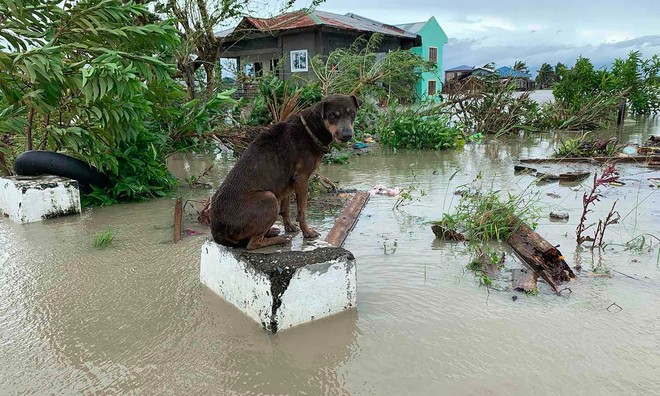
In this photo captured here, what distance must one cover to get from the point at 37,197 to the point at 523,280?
20.3 ft

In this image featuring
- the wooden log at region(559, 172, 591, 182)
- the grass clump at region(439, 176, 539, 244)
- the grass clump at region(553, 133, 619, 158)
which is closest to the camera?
the grass clump at region(439, 176, 539, 244)

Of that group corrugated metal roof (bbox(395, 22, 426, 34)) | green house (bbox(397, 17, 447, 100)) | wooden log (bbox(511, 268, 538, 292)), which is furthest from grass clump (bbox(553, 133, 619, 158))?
corrugated metal roof (bbox(395, 22, 426, 34))

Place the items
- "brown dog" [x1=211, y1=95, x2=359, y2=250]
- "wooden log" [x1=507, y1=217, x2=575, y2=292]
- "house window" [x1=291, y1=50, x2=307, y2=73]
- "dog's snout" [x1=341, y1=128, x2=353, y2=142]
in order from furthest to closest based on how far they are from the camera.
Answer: "house window" [x1=291, y1=50, x2=307, y2=73] → "wooden log" [x1=507, y1=217, x2=575, y2=292] → "dog's snout" [x1=341, y1=128, x2=353, y2=142] → "brown dog" [x1=211, y1=95, x2=359, y2=250]

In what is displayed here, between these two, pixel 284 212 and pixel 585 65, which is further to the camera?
pixel 585 65

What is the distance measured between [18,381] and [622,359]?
3.80 m

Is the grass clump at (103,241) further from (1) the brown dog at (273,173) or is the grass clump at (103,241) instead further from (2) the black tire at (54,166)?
(2) the black tire at (54,166)

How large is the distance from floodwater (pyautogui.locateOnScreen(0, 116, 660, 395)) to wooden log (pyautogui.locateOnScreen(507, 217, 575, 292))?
13 centimetres

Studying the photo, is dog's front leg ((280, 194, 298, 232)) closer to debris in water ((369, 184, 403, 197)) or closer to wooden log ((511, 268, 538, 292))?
wooden log ((511, 268, 538, 292))

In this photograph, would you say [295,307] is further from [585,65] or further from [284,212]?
[585,65]

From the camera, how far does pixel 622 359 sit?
9.93ft

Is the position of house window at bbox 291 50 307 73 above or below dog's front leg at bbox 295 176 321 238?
above

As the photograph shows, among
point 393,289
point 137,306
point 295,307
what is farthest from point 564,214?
point 137,306

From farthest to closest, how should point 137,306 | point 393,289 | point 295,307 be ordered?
point 393,289, point 137,306, point 295,307

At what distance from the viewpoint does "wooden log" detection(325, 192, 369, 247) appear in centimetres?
504
